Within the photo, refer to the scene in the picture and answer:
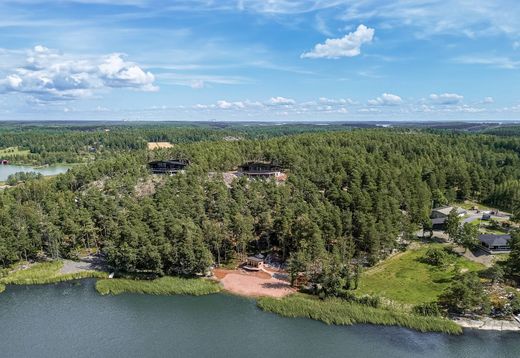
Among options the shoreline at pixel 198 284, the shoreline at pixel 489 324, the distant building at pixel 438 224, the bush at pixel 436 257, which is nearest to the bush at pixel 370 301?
the shoreline at pixel 489 324

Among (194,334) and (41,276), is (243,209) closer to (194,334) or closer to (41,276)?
(194,334)

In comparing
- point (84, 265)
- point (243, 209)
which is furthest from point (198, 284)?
point (84, 265)

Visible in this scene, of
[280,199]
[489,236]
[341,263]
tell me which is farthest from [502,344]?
[280,199]

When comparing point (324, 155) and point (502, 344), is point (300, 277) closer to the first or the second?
point (502, 344)

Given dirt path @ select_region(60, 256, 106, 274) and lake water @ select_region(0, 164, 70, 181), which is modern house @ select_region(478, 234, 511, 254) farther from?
lake water @ select_region(0, 164, 70, 181)

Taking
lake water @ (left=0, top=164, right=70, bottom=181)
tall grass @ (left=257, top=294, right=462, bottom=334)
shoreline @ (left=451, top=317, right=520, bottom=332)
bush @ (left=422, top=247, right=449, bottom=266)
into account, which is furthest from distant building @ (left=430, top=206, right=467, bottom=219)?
lake water @ (left=0, top=164, right=70, bottom=181)

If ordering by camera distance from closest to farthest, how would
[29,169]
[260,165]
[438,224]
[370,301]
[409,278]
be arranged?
1. [370,301]
2. [409,278]
3. [438,224]
4. [260,165]
5. [29,169]
